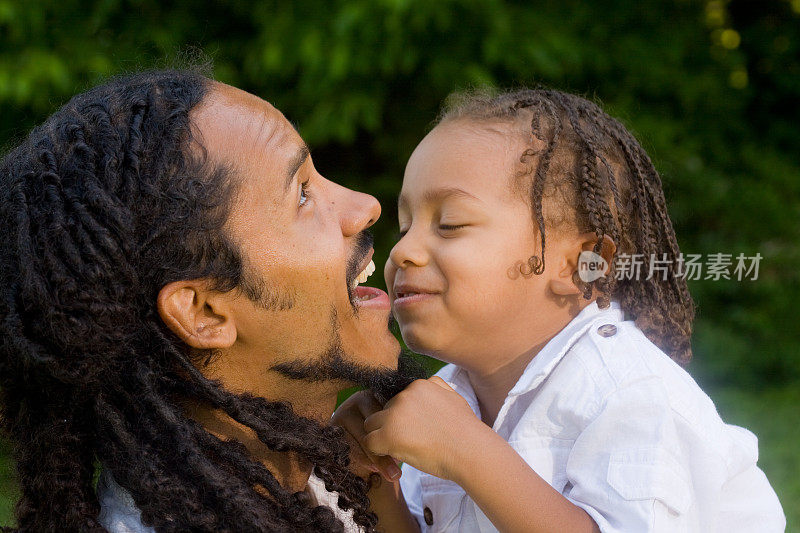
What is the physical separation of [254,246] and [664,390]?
1026 millimetres

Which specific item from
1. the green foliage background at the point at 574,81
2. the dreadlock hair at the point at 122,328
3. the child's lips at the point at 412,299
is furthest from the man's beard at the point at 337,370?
the green foliage background at the point at 574,81

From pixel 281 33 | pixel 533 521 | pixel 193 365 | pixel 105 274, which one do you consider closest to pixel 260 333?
pixel 193 365

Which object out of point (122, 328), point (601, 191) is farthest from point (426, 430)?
point (601, 191)

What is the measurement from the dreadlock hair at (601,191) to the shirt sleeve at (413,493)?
75 cm

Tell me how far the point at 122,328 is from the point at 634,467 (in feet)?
3.84

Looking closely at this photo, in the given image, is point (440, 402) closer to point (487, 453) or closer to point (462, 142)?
point (487, 453)

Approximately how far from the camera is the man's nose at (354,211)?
2176mm

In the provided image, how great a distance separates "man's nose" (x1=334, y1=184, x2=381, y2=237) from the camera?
218 centimetres

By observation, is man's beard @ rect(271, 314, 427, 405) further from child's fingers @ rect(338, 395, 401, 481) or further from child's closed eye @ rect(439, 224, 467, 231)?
child's closed eye @ rect(439, 224, 467, 231)

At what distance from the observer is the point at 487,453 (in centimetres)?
200

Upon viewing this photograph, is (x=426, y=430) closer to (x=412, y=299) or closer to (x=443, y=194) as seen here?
(x=412, y=299)

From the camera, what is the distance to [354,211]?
2.21 metres

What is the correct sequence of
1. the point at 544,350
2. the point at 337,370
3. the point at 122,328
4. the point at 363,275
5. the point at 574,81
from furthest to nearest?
the point at 574,81
the point at 544,350
the point at 363,275
the point at 337,370
the point at 122,328

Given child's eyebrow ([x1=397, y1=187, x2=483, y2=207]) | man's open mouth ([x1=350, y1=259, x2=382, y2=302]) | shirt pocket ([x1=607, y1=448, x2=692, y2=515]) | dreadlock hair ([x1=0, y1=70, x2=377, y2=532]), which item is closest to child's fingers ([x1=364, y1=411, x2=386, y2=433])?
dreadlock hair ([x1=0, y1=70, x2=377, y2=532])
